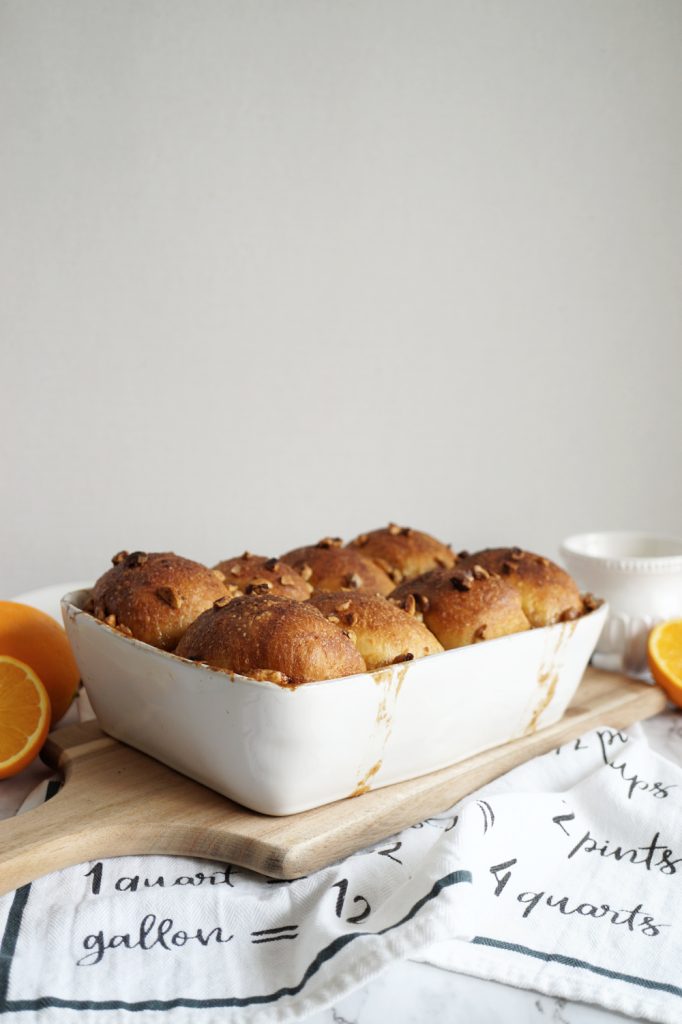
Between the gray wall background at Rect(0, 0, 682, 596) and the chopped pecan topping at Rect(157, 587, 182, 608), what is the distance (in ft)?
2.62

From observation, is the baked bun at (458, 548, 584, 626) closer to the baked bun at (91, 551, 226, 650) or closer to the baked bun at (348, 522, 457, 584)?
the baked bun at (348, 522, 457, 584)

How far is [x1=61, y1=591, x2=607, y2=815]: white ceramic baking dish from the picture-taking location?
873mm

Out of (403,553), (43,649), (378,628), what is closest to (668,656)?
(403,553)

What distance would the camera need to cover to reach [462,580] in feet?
3.65

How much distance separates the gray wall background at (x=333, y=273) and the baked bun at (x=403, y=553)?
1.96 feet

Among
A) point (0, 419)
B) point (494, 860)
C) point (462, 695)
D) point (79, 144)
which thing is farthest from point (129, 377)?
point (494, 860)

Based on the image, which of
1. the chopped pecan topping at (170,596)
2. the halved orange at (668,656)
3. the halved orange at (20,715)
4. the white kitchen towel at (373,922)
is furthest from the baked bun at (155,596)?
the halved orange at (668,656)

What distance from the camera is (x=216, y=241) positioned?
1808 mm

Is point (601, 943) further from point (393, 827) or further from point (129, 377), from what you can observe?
point (129, 377)

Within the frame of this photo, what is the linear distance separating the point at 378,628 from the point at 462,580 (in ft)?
0.55

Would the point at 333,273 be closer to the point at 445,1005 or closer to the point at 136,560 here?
the point at 136,560

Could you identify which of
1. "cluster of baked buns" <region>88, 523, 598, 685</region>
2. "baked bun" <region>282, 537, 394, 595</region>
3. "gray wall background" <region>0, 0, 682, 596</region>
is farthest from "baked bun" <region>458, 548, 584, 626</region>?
"gray wall background" <region>0, 0, 682, 596</region>

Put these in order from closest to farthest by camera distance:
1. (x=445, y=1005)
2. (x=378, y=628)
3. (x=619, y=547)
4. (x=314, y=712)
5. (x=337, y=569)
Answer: (x=445, y=1005), (x=314, y=712), (x=378, y=628), (x=337, y=569), (x=619, y=547)

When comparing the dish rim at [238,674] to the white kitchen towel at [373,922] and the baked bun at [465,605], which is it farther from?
the white kitchen towel at [373,922]
